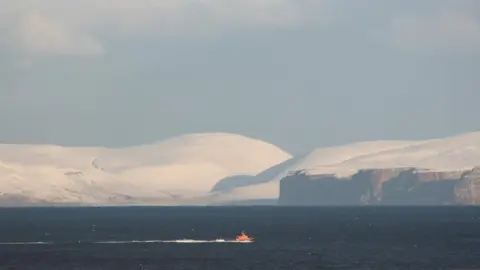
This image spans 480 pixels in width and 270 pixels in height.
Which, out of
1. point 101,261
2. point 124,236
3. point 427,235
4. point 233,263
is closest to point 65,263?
point 101,261

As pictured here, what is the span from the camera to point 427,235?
603ft

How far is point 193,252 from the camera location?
147250 millimetres

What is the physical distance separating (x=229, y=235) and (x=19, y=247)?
38610mm

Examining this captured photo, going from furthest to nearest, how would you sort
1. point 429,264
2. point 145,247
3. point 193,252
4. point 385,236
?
point 385,236
point 145,247
point 193,252
point 429,264

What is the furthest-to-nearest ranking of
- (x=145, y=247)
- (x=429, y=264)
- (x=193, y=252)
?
(x=145, y=247), (x=193, y=252), (x=429, y=264)

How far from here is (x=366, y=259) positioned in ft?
438

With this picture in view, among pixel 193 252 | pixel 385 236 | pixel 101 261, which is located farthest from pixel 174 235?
pixel 101 261

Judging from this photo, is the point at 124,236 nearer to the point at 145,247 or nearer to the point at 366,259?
the point at 145,247

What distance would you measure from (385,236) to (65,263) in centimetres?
6380

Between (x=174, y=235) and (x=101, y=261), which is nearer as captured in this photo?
(x=101, y=261)

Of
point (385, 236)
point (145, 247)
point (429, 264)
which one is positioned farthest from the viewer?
point (385, 236)

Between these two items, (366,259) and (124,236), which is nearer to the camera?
(366,259)

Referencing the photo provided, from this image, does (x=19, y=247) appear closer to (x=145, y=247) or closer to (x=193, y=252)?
(x=145, y=247)

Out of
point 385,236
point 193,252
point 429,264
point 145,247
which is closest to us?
point 429,264
